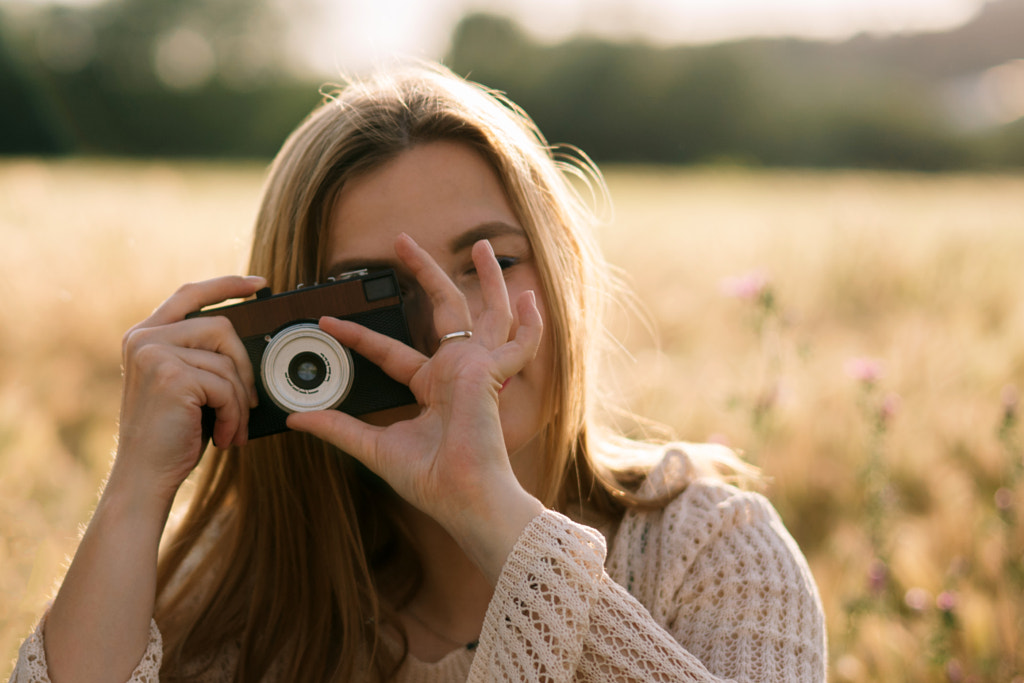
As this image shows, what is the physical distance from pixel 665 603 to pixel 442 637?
61 centimetres

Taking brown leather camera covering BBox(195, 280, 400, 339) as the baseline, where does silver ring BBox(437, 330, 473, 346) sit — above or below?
below

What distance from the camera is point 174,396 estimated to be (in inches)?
66.9

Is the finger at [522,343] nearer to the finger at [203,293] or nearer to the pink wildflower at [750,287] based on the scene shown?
the finger at [203,293]

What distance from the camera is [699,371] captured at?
4.36 meters

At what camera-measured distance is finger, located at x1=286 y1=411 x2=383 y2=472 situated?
1691mm

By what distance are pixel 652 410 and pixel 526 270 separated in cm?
199

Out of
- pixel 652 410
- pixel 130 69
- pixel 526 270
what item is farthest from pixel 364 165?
pixel 130 69

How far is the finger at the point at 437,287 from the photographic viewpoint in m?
1.68

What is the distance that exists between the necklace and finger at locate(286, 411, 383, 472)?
623 mm

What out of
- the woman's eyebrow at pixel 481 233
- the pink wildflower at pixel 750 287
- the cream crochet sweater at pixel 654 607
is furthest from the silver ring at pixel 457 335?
the pink wildflower at pixel 750 287

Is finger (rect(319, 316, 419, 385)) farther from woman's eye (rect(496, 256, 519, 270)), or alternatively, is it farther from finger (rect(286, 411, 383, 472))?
woman's eye (rect(496, 256, 519, 270))

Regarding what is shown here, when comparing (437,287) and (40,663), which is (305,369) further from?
(40,663)

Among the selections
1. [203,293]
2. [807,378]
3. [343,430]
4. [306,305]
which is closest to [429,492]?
[343,430]

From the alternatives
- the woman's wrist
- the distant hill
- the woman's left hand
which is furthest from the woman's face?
the distant hill
